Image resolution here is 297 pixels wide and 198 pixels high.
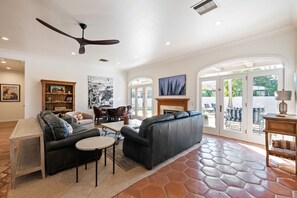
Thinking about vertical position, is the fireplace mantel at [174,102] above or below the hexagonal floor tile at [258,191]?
above

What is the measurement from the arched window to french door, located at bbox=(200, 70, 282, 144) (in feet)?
10.1

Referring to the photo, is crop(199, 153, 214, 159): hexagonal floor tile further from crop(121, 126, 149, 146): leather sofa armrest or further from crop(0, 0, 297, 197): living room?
crop(121, 126, 149, 146): leather sofa armrest

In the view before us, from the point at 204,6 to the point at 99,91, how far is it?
6.15 meters

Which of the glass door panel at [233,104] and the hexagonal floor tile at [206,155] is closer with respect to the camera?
the hexagonal floor tile at [206,155]

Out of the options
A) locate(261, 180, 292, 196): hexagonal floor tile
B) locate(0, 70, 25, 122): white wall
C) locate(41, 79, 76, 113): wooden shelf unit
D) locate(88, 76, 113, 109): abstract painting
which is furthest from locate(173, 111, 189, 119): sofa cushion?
locate(0, 70, 25, 122): white wall

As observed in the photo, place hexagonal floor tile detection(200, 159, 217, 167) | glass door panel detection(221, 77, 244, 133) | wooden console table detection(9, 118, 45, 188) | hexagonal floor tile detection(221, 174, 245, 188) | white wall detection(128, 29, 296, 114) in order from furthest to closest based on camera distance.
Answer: glass door panel detection(221, 77, 244, 133) < white wall detection(128, 29, 296, 114) < hexagonal floor tile detection(200, 159, 217, 167) < hexagonal floor tile detection(221, 174, 245, 188) < wooden console table detection(9, 118, 45, 188)

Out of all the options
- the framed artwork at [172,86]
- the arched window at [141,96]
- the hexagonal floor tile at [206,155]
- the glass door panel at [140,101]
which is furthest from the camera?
the glass door panel at [140,101]

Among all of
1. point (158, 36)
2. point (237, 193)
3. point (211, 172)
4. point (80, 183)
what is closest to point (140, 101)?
point (158, 36)

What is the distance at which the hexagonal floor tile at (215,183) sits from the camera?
2.00m

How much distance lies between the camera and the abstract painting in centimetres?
694

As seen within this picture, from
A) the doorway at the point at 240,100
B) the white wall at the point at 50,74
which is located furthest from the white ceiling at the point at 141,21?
the doorway at the point at 240,100

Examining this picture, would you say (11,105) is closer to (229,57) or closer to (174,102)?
(174,102)

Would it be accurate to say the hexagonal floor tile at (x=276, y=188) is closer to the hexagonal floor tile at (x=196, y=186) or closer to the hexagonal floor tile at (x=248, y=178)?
the hexagonal floor tile at (x=248, y=178)

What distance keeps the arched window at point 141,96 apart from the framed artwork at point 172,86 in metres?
1.00
